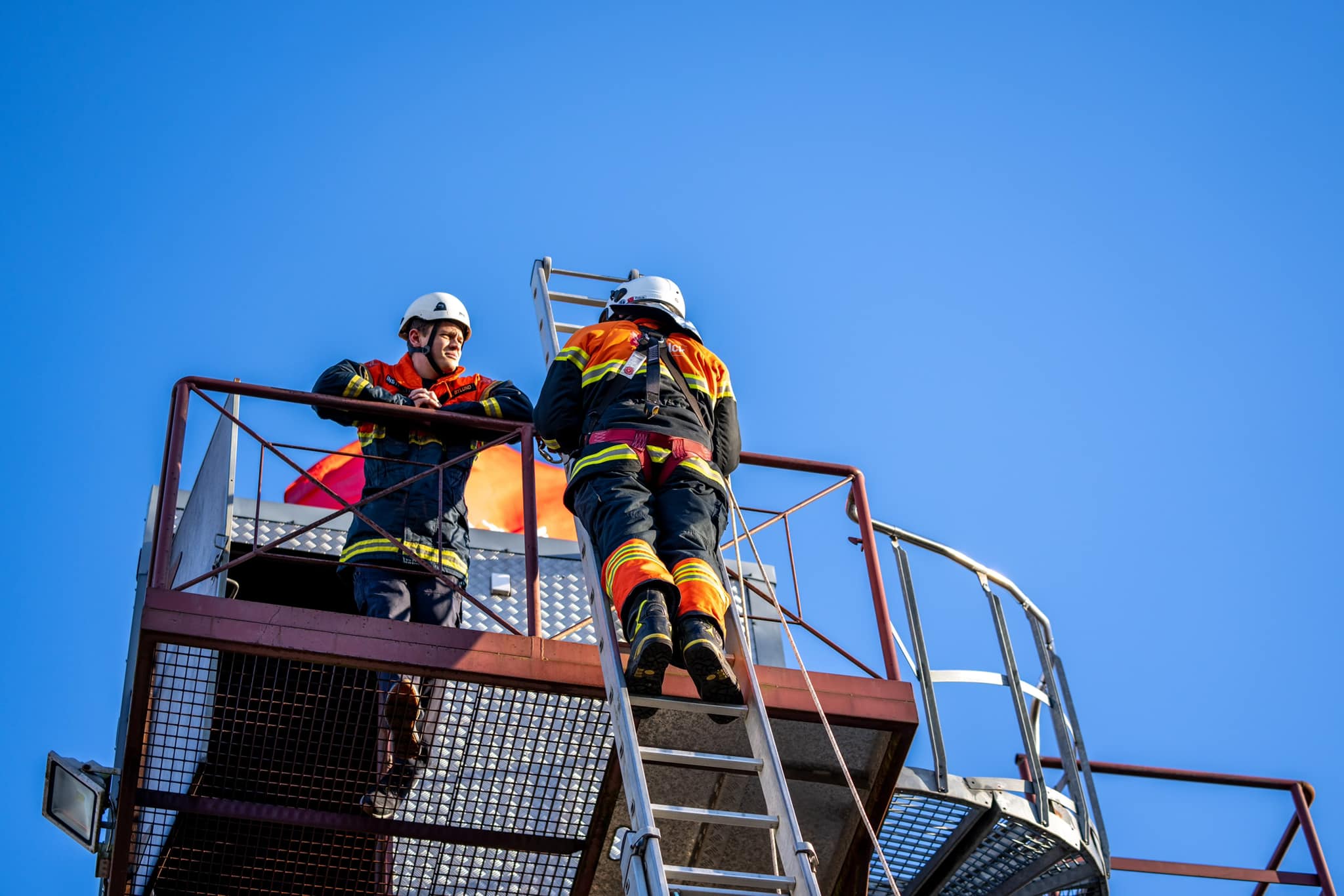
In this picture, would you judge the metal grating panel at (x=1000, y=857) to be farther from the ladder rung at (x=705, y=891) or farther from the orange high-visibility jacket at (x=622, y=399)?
the ladder rung at (x=705, y=891)

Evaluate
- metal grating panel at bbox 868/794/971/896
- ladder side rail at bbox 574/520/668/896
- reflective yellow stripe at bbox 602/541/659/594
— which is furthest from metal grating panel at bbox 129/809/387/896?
metal grating panel at bbox 868/794/971/896

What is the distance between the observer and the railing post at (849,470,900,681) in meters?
7.79

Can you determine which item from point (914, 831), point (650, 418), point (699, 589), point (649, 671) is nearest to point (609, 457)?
point (650, 418)

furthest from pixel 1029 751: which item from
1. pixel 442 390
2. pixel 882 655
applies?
pixel 442 390

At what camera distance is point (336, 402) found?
788 centimetres

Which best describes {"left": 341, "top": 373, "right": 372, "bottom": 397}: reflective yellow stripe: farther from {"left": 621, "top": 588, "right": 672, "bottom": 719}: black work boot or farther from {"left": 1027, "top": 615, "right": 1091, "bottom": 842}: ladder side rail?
{"left": 1027, "top": 615, "right": 1091, "bottom": 842}: ladder side rail

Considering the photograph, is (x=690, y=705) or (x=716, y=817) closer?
(x=716, y=817)

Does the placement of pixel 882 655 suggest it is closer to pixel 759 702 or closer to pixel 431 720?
pixel 759 702

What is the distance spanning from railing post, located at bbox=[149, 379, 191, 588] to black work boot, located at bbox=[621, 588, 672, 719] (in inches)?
82.8

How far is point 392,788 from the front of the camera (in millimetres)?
7449

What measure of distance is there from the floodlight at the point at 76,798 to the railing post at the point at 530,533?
82.1 inches

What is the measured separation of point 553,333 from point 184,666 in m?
2.80

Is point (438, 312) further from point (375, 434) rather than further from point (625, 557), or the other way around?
point (625, 557)

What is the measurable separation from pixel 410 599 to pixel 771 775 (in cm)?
240
